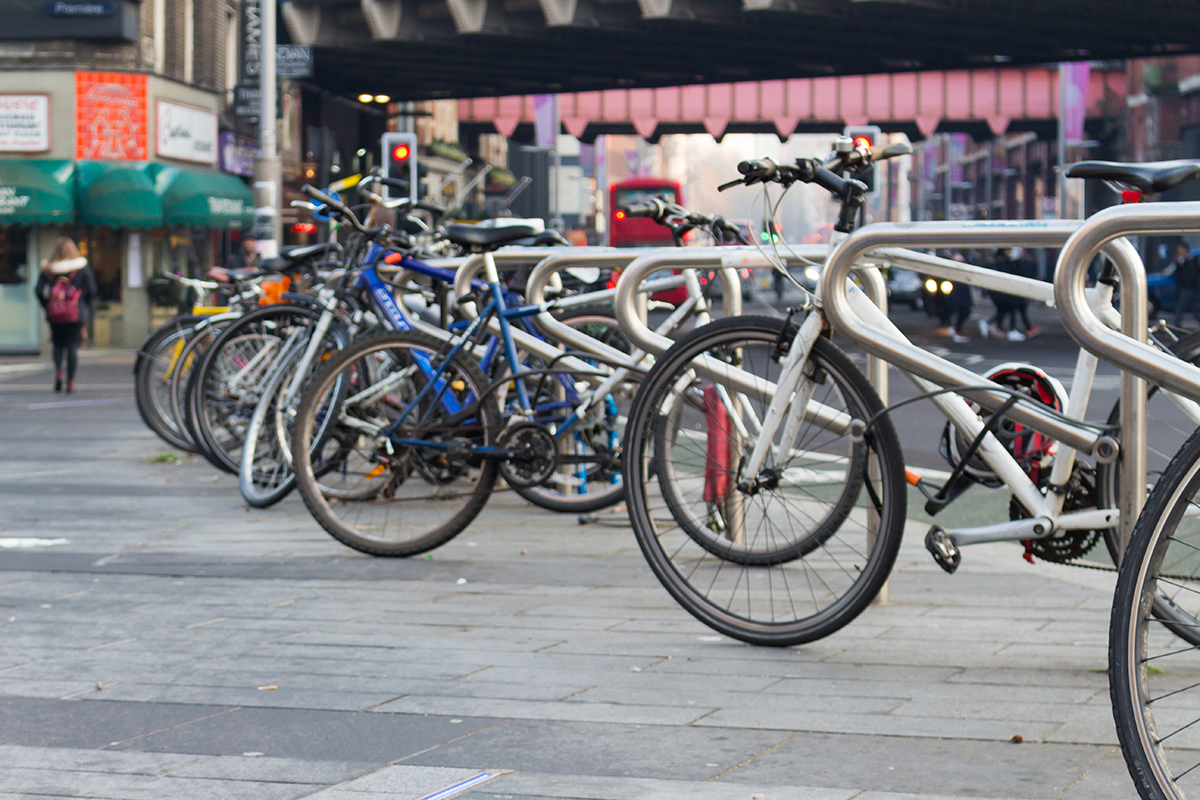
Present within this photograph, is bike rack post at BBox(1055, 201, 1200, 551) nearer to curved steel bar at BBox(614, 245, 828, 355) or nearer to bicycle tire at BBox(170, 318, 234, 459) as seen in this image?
curved steel bar at BBox(614, 245, 828, 355)

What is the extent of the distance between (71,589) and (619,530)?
225 cm

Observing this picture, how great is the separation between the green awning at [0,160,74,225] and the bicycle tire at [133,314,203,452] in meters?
17.8

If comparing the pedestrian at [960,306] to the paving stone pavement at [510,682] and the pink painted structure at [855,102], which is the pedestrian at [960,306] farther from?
the pink painted structure at [855,102]

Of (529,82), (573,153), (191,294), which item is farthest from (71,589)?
(573,153)

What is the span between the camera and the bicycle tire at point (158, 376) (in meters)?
9.36

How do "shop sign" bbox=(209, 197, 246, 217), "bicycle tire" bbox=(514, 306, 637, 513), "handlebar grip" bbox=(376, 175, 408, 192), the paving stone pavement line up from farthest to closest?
"shop sign" bbox=(209, 197, 246, 217) < "handlebar grip" bbox=(376, 175, 408, 192) < "bicycle tire" bbox=(514, 306, 637, 513) < the paving stone pavement

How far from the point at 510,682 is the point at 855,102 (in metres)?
47.5

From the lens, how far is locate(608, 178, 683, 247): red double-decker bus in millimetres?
47094

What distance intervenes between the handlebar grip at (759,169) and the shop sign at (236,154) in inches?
1104

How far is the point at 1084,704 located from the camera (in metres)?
3.63

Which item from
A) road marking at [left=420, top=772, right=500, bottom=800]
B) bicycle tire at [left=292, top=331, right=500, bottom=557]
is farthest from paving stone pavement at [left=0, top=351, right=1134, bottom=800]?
bicycle tire at [left=292, top=331, right=500, bottom=557]

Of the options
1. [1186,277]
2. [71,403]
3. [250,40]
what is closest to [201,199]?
[250,40]

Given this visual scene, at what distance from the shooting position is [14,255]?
26.7 m

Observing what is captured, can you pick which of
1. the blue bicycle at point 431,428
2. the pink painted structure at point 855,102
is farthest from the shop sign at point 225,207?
the blue bicycle at point 431,428
